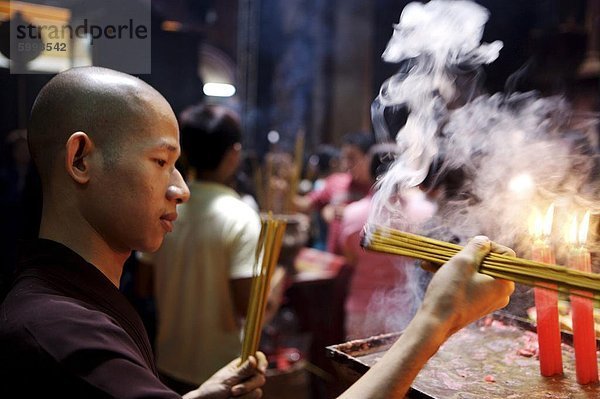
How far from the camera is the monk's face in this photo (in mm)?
1292

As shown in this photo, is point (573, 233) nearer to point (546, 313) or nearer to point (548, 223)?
point (548, 223)

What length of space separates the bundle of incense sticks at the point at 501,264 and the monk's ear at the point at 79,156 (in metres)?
0.72

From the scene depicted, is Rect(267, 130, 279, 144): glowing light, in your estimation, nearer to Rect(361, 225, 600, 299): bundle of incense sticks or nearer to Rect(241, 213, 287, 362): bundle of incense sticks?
Rect(241, 213, 287, 362): bundle of incense sticks

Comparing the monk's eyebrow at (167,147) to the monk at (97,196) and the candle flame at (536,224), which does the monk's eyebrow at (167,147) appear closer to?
the monk at (97,196)

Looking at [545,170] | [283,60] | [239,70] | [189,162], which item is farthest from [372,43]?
[545,170]

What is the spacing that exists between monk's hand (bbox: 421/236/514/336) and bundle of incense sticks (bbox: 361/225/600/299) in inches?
1.1

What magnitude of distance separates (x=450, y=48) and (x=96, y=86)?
1337 millimetres

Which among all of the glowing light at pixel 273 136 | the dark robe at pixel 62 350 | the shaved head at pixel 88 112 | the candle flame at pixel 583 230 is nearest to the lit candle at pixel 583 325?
the candle flame at pixel 583 230

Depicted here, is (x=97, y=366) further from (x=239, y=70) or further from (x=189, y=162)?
(x=239, y=70)

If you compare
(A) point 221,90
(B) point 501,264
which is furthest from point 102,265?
(A) point 221,90

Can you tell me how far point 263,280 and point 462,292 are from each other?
2.45ft

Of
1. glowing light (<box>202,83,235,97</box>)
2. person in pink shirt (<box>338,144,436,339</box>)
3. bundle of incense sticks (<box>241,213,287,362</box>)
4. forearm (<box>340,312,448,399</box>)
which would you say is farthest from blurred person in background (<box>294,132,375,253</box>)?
forearm (<box>340,312,448,399</box>)

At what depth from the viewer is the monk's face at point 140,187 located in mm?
1292

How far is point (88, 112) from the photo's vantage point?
1322 mm
